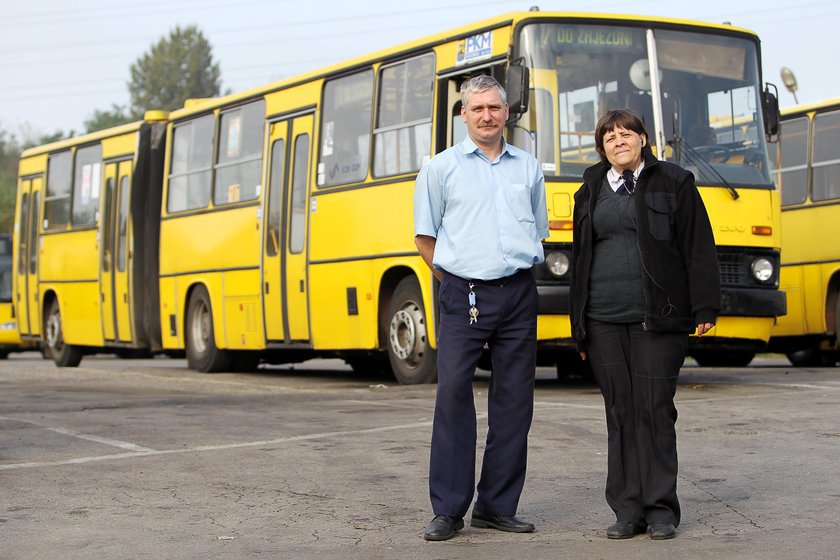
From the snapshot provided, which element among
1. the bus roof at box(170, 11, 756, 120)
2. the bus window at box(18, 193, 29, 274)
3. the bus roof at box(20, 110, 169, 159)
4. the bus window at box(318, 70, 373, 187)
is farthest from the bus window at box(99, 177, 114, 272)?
the bus window at box(318, 70, 373, 187)

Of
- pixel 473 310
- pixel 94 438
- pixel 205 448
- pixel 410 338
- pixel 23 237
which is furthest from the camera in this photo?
pixel 23 237

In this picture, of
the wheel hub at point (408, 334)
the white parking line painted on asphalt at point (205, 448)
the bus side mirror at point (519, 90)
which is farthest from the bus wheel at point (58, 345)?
the white parking line painted on asphalt at point (205, 448)

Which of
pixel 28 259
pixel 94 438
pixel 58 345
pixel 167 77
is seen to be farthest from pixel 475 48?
pixel 167 77

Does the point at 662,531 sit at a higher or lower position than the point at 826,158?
lower

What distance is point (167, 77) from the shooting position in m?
128

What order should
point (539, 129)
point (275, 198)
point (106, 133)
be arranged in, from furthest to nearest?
point (106, 133)
point (275, 198)
point (539, 129)

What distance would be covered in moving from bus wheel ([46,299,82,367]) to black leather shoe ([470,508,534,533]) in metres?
17.6

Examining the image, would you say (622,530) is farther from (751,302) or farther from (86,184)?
(86,184)

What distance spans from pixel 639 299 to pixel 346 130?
10.3 metres

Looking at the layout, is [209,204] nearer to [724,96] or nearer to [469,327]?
[724,96]

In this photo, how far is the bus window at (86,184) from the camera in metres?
22.6

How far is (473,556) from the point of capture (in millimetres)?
5949

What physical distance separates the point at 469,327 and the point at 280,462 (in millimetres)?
2765

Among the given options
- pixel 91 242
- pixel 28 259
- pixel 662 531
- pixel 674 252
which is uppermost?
pixel 91 242
